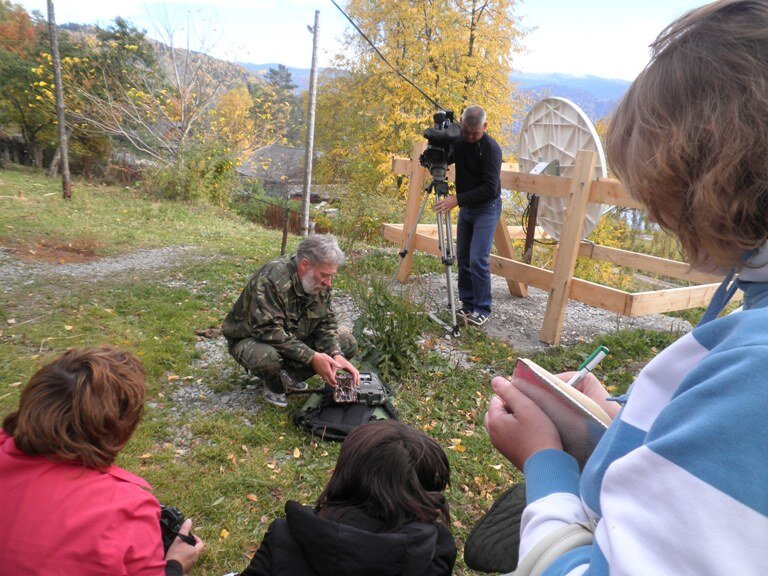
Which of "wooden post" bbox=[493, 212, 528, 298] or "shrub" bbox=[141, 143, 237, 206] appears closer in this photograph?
"wooden post" bbox=[493, 212, 528, 298]

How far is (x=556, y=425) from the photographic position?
0.95 m

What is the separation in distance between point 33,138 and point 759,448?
29541mm

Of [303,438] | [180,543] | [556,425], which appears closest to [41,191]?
[303,438]

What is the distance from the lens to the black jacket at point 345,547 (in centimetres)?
143

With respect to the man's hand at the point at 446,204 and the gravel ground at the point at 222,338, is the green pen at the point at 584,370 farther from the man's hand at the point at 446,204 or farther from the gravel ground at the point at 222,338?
the man's hand at the point at 446,204

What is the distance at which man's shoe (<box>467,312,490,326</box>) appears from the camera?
568 centimetres

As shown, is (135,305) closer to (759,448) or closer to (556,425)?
(556,425)

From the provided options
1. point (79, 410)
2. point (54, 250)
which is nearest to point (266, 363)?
point (79, 410)

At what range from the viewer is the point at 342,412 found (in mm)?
3623

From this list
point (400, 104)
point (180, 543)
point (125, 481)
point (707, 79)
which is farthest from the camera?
point (400, 104)

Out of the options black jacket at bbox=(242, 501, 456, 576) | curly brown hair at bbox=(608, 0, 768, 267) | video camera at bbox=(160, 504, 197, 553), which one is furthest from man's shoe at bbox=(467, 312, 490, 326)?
curly brown hair at bbox=(608, 0, 768, 267)

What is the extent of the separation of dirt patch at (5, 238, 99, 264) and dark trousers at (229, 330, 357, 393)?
5227mm

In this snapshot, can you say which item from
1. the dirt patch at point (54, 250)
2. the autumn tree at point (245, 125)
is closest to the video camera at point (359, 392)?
the dirt patch at point (54, 250)

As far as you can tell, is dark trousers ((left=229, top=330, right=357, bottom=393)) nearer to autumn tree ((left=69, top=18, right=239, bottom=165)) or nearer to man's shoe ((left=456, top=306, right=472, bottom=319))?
man's shoe ((left=456, top=306, right=472, bottom=319))
